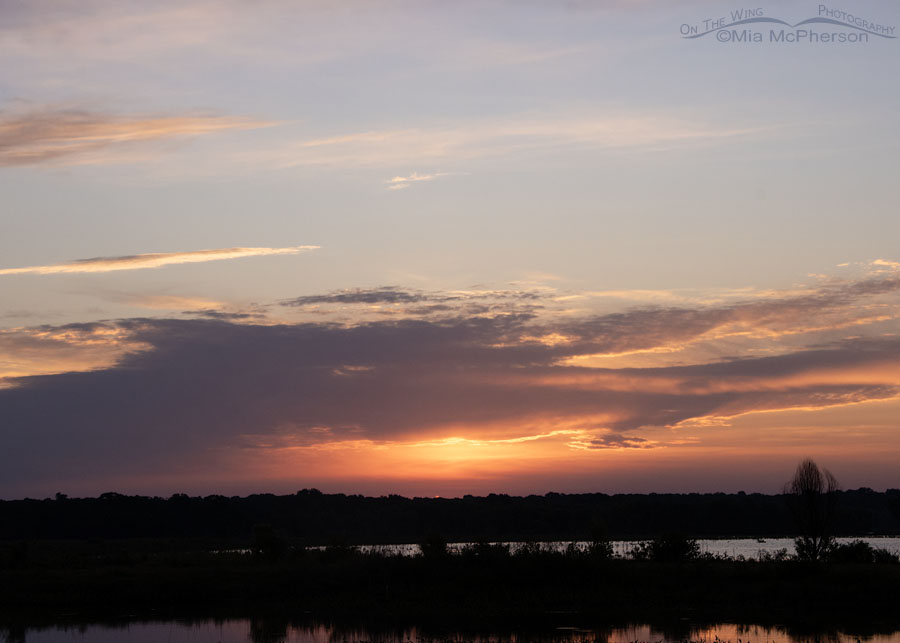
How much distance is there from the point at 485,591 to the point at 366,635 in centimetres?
1174

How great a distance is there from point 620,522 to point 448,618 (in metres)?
119

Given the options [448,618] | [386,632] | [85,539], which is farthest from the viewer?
[85,539]

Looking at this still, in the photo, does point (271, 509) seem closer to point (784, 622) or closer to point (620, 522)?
point (620, 522)

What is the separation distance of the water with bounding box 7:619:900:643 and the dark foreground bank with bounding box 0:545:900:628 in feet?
9.10

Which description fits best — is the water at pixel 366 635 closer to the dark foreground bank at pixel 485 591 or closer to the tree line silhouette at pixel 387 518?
the dark foreground bank at pixel 485 591

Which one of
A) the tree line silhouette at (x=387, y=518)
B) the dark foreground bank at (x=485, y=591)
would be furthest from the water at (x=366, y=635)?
the tree line silhouette at (x=387, y=518)

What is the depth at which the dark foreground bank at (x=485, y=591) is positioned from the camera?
43.4 meters

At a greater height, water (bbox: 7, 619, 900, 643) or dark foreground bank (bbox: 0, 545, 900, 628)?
dark foreground bank (bbox: 0, 545, 900, 628)

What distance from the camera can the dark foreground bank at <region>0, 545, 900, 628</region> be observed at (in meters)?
43.4

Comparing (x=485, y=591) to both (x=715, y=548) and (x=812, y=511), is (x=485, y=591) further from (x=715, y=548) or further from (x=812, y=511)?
(x=715, y=548)

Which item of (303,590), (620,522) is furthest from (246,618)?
(620,522)

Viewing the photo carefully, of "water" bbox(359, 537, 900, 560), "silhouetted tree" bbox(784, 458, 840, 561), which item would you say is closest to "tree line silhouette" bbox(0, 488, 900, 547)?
"water" bbox(359, 537, 900, 560)

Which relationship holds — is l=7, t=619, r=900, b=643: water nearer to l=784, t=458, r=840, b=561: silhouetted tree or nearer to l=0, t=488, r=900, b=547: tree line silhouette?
l=784, t=458, r=840, b=561: silhouetted tree

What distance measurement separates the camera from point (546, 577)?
167ft
